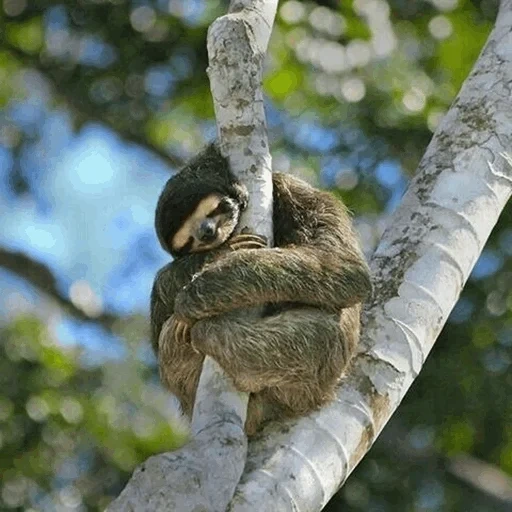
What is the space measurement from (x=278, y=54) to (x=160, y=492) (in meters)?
6.28

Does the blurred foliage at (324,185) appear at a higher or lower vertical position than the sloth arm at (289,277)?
lower

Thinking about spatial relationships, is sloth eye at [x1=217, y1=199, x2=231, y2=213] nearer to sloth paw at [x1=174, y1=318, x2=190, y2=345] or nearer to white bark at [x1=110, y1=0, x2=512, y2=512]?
white bark at [x1=110, y1=0, x2=512, y2=512]

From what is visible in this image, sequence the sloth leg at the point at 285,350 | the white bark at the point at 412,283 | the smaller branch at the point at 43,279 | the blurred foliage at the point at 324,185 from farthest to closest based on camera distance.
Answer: the smaller branch at the point at 43,279, the blurred foliage at the point at 324,185, the sloth leg at the point at 285,350, the white bark at the point at 412,283

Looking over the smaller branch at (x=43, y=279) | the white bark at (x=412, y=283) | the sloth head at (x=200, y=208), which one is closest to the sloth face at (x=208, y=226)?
the sloth head at (x=200, y=208)

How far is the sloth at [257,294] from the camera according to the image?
151 inches

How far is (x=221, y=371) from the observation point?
12.4 feet

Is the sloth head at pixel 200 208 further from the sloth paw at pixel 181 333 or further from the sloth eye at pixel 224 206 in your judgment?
the sloth paw at pixel 181 333

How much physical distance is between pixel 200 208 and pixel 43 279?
646 cm

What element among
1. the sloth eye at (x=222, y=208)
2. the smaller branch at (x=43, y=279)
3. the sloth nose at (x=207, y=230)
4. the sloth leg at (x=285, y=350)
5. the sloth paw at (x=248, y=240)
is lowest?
the smaller branch at (x=43, y=279)

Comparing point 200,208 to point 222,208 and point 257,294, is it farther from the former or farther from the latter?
point 257,294

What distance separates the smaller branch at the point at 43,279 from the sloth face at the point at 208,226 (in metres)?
6.25

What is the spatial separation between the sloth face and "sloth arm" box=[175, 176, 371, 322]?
144 mm

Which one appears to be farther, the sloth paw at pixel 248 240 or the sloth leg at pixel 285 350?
the sloth paw at pixel 248 240

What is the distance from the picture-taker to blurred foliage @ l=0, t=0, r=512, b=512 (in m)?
9.01
